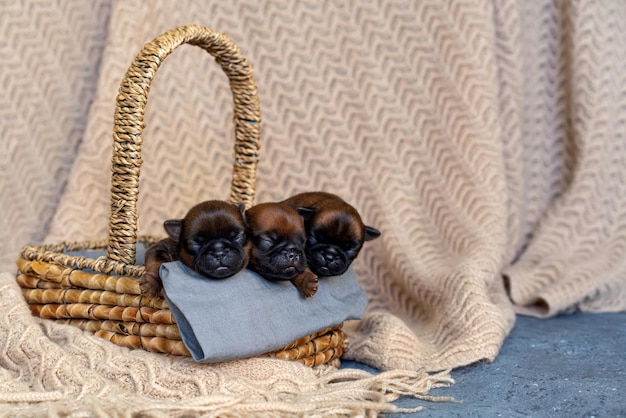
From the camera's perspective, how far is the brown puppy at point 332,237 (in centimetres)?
149

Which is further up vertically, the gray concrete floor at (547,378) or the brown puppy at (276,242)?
the brown puppy at (276,242)

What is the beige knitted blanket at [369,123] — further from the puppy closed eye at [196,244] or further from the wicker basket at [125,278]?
the puppy closed eye at [196,244]

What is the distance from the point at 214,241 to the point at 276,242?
122 millimetres

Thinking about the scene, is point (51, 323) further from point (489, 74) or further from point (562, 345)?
point (489, 74)

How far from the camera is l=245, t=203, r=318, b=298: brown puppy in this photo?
1.40 m

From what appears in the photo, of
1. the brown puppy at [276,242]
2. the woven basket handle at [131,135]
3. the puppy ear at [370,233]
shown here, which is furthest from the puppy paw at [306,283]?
the woven basket handle at [131,135]

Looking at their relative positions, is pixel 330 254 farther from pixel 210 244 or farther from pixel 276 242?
pixel 210 244

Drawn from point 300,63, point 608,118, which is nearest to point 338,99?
point 300,63

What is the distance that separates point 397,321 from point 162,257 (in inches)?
22.3

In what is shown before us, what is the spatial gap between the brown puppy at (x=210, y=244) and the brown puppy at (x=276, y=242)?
0.9 inches

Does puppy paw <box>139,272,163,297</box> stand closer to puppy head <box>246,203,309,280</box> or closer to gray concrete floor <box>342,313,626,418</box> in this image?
puppy head <box>246,203,309,280</box>

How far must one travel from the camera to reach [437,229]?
2195 mm

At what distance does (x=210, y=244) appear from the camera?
136 centimetres

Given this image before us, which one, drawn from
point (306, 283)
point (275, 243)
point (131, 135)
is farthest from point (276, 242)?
point (131, 135)
